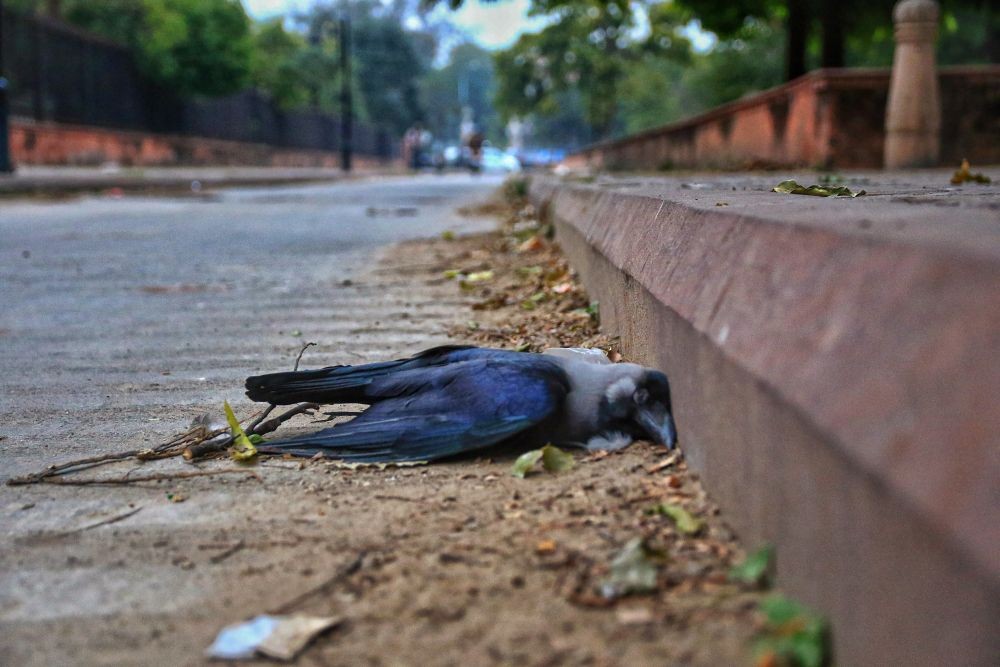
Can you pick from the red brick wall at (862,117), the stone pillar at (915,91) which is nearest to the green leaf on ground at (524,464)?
the stone pillar at (915,91)

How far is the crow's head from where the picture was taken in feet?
7.21

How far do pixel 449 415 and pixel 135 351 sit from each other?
6.05 feet

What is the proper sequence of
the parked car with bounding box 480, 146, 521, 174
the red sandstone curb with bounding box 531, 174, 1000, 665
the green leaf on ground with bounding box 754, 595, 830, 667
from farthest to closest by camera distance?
the parked car with bounding box 480, 146, 521, 174 < the green leaf on ground with bounding box 754, 595, 830, 667 < the red sandstone curb with bounding box 531, 174, 1000, 665

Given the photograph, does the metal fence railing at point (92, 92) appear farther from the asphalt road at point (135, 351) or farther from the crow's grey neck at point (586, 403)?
the crow's grey neck at point (586, 403)

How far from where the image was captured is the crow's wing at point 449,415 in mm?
2217

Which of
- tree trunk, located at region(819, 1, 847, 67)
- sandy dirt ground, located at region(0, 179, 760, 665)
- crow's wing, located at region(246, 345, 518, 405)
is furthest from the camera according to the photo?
tree trunk, located at region(819, 1, 847, 67)

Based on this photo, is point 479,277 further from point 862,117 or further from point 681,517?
point 862,117

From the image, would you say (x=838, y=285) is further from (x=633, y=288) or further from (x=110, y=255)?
(x=110, y=255)

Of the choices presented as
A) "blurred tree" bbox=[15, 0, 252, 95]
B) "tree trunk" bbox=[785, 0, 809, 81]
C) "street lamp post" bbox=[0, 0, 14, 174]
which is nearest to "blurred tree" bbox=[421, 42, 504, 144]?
"blurred tree" bbox=[15, 0, 252, 95]

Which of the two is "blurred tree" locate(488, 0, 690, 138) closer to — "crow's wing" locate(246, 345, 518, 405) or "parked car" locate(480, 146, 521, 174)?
"parked car" locate(480, 146, 521, 174)

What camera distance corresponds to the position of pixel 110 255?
6770mm

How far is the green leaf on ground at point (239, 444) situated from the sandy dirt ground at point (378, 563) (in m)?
0.04

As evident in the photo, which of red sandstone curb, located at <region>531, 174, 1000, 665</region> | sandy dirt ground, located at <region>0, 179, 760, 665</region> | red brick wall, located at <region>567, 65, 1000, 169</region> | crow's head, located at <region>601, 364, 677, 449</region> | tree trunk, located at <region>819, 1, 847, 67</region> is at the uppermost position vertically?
tree trunk, located at <region>819, 1, 847, 67</region>

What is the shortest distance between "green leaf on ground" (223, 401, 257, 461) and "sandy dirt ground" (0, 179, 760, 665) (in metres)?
0.04
